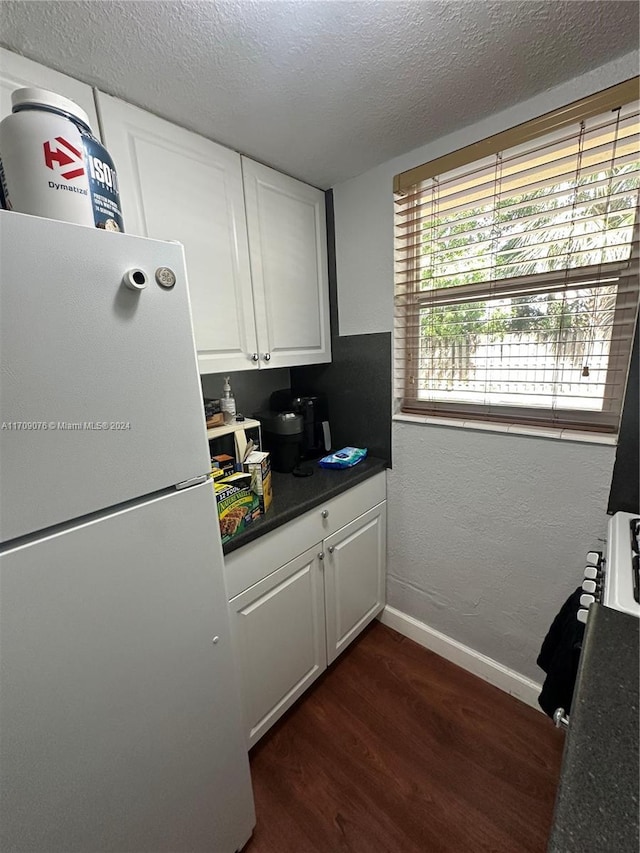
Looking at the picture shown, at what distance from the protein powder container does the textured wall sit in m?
1.12

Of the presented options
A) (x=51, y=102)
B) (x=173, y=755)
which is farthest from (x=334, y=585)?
(x=51, y=102)

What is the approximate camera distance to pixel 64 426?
0.59m

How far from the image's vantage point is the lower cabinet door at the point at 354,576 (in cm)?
144

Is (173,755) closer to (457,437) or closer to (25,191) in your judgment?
(25,191)

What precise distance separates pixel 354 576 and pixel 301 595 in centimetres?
34

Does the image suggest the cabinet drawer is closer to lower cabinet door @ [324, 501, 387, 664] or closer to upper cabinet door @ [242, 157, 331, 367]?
lower cabinet door @ [324, 501, 387, 664]

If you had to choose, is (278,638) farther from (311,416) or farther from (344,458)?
(311,416)

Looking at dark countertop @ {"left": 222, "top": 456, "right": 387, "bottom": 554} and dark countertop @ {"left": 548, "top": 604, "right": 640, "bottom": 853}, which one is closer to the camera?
dark countertop @ {"left": 548, "top": 604, "right": 640, "bottom": 853}

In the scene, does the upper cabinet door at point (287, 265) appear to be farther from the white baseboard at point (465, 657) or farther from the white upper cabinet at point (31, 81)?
the white baseboard at point (465, 657)

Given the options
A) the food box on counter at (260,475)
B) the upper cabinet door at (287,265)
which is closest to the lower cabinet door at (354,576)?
the food box on counter at (260,475)

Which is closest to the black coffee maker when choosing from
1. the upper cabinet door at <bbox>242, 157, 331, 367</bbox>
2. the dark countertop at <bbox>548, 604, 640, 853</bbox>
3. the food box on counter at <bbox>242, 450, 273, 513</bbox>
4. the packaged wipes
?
the packaged wipes

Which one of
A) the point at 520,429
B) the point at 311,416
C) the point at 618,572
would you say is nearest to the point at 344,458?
the point at 311,416

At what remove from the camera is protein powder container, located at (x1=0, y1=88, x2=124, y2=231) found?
562mm

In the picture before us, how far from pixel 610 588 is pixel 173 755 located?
3.49 ft
